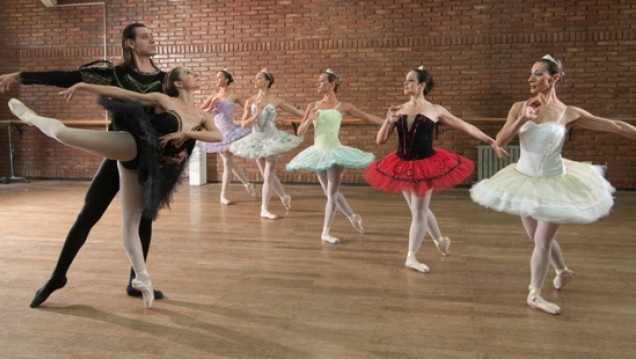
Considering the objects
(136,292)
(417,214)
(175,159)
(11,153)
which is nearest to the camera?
(175,159)

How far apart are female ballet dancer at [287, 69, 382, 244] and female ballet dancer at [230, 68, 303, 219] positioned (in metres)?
0.91

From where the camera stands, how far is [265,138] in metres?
6.05

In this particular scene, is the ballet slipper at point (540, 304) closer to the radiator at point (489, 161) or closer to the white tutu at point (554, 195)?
the white tutu at point (554, 195)

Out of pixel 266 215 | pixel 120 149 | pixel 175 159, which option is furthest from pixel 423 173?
pixel 266 215

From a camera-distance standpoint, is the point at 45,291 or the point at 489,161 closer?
the point at 45,291

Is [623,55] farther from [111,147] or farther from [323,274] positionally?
[111,147]

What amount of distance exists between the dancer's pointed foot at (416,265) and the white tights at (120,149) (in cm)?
181

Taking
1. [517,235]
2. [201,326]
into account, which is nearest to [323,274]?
[201,326]

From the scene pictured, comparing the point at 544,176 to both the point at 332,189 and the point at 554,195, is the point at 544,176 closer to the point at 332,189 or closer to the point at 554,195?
the point at 554,195

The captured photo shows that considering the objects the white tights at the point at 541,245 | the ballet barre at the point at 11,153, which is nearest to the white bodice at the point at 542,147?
the white tights at the point at 541,245

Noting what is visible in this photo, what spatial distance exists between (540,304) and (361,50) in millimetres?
6403

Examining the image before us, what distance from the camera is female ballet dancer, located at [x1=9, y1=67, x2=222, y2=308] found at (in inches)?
102

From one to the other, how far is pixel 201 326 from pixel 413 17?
700 cm

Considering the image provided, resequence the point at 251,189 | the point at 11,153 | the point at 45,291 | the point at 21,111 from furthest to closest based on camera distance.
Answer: the point at 11,153 < the point at 251,189 < the point at 45,291 < the point at 21,111
